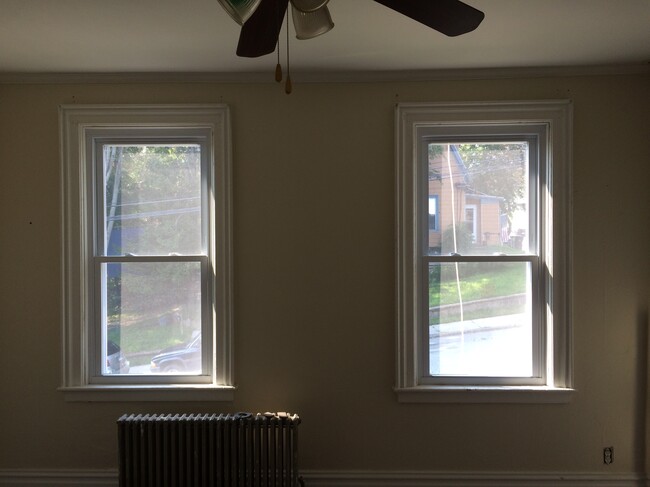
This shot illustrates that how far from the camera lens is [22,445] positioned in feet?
10.7

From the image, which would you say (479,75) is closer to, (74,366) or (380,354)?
(380,354)

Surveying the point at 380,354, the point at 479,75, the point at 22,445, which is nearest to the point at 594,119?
the point at 479,75

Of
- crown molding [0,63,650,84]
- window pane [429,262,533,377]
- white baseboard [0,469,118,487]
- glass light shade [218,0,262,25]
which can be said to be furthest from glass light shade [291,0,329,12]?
white baseboard [0,469,118,487]

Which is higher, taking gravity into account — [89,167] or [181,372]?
[89,167]

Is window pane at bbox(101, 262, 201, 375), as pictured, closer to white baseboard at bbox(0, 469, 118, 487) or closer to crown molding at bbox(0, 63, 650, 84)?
white baseboard at bbox(0, 469, 118, 487)

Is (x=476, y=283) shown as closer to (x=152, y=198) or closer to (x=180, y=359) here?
(x=180, y=359)

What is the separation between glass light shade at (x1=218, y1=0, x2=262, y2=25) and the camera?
59.3 inches

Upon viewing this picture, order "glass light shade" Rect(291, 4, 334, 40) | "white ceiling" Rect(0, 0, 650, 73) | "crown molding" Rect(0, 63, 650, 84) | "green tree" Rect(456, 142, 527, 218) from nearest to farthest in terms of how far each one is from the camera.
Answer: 1. "glass light shade" Rect(291, 4, 334, 40)
2. "white ceiling" Rect(0, 0, 650, 73)
3. "crown molding" Rect(0, 63, 650, 84)
4. "green tree" Rect(456, 142, 527, 218)

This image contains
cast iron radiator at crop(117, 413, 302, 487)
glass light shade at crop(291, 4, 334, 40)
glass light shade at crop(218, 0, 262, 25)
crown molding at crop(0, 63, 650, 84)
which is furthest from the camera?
crown molding at crop(0, 63, 650, 84)

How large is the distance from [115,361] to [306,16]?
251cm

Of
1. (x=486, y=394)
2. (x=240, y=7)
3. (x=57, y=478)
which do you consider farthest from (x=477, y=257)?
(x=57, y=478)

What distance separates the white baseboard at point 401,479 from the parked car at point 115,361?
59cm

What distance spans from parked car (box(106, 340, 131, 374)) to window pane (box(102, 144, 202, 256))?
57 centimetres

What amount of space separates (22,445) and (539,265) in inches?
129
